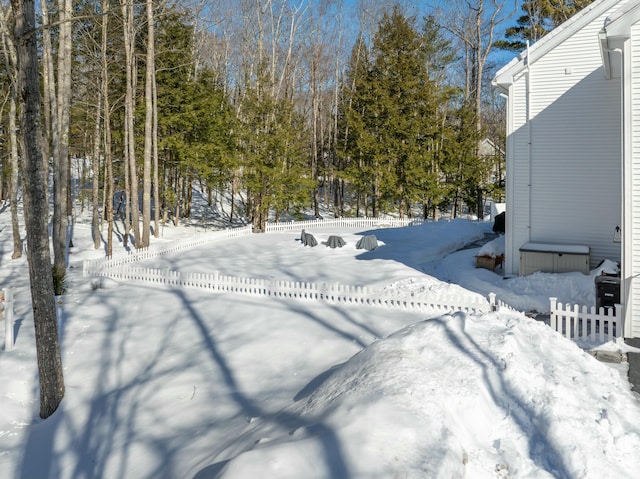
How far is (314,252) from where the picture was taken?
67.4 feet

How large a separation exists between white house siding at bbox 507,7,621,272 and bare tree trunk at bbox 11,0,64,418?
12.8 meters

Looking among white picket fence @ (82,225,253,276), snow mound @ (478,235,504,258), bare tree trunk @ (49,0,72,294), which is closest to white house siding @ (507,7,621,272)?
snow mound @ (478,235,504,258)

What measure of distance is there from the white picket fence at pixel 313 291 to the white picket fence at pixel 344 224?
14476mm

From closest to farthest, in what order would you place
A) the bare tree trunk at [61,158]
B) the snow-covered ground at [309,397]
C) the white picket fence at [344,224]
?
the snow-covered ground at [309,397] → the bare tree trunk at [61,158] → the white picket fence at [344,224]

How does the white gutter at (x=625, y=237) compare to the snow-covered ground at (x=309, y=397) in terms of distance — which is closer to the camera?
the snow-covered ground at (x=309, y=397)

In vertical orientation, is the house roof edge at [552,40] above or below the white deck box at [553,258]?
above

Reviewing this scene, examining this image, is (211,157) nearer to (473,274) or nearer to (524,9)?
(473,274)

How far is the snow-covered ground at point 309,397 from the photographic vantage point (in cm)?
443

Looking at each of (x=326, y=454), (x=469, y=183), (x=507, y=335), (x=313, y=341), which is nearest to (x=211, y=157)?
(x=469, y=183)

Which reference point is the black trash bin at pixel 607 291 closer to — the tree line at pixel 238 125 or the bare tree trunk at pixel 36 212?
the bare tree trunk at pixel 36 212

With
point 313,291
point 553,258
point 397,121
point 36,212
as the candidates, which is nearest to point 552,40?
point 553,258

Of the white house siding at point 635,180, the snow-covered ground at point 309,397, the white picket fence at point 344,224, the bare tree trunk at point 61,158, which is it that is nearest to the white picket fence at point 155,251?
the bare tree trunk at point 61,158

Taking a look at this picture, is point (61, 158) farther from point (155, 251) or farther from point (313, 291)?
point (313, 291)

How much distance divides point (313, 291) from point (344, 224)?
1938 centimetres
